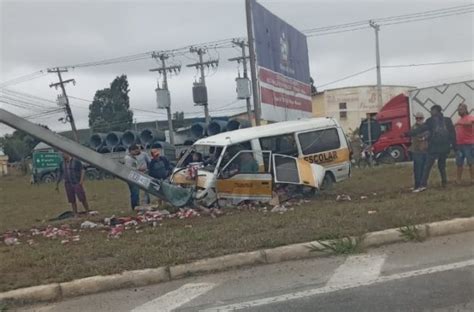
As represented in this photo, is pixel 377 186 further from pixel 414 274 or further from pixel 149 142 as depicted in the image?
pixel 149 142

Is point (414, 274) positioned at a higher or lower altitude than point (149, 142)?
lower

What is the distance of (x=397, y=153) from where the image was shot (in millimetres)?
26000

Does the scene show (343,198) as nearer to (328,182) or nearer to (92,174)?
(328,182)

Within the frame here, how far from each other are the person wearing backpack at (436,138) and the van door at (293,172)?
6.79ft

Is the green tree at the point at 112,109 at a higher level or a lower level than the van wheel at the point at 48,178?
higher

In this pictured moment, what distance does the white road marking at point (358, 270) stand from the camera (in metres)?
5.87

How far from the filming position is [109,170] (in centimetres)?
1111

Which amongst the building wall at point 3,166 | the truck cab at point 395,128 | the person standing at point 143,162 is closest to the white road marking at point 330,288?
the person standing at point 143,162

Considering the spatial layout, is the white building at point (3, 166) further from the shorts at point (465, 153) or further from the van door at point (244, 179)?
the shorts at point (465, 153)

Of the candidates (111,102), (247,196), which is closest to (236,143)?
(247,196)

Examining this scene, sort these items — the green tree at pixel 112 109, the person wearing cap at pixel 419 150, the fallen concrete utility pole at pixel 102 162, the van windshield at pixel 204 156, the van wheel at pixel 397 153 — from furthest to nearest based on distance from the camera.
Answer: the green tree at pixel 112 109
the van wheel at pixel 397 153
the van windshield at pixel 204 156
the person wearing cap at pixel 419 150
the fallen concrete utility pole at pixel 102 162

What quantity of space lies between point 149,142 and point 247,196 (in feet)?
96.3

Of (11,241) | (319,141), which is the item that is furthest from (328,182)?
(11,241)

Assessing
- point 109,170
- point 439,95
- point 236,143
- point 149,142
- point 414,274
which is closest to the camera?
point 414,274
